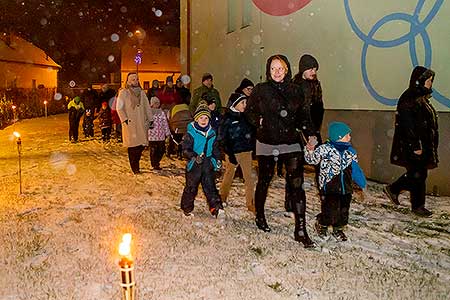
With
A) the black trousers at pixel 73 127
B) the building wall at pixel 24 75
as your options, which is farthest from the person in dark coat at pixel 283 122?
the building wall at pixel 24 75

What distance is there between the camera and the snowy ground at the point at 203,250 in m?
4.57

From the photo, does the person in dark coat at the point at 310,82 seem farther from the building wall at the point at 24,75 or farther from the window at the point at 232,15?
the building wall at the point at 24,75

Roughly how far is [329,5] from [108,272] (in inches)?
307

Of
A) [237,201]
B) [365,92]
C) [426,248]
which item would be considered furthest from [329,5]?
[426,248]

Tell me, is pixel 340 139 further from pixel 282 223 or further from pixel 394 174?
pixel 394 174

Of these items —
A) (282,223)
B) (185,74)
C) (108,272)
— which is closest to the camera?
(108,272)

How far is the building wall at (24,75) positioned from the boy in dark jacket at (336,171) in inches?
1700

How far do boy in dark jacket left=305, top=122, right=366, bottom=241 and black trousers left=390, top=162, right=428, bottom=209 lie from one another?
1.49m

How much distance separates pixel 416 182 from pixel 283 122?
2403 mm

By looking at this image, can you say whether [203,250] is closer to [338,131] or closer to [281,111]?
[281,111]

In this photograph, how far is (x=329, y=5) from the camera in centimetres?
1088

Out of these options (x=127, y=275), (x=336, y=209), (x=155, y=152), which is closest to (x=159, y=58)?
(x=155, y=152)

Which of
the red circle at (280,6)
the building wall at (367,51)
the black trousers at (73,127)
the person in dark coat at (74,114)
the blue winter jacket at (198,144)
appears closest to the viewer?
the blue winter jacket at (198,144)

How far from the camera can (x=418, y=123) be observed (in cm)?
670
